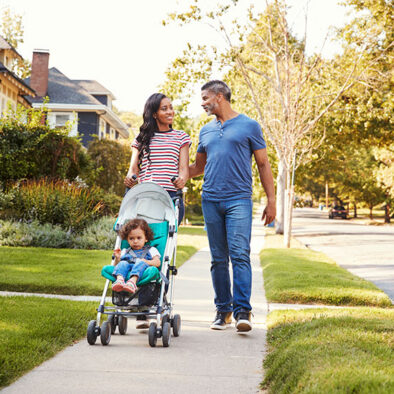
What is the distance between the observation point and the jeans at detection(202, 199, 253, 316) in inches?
219

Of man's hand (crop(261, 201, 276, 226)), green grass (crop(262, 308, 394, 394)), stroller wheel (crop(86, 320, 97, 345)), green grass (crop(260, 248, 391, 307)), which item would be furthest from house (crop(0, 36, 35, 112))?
green grass (crop(262, 308, 394, 394))

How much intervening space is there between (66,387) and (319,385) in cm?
158

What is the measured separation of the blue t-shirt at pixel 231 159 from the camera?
18.4ft

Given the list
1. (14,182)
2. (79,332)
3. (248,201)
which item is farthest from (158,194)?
(14,182)

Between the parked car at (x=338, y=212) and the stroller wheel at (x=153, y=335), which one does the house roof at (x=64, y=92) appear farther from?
the stroller wheel at (x=153, y=335)

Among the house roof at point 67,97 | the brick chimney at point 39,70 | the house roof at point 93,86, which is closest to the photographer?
the brick chimney at point 39,70

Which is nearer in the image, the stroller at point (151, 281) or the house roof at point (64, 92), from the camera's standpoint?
the stroller at point (151, 281)

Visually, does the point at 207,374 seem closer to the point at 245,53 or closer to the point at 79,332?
the point at 79,332

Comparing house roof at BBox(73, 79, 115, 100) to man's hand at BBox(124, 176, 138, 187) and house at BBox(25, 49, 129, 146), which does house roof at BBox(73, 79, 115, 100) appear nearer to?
house at BBox(25, 49, 129, 146)

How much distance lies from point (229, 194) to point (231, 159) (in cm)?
33

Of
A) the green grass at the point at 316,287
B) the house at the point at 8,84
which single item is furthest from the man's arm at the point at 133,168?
the house at the point at 8,84

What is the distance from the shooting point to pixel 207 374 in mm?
4180

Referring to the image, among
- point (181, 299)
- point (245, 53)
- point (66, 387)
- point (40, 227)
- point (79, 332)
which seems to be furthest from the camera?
point (245, 53)

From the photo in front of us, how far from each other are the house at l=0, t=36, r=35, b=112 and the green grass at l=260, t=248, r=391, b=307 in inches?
737
